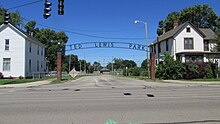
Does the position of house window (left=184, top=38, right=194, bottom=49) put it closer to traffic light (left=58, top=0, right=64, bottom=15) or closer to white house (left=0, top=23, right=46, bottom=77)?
white house (left=0, top=23, right=46, bottom=77)

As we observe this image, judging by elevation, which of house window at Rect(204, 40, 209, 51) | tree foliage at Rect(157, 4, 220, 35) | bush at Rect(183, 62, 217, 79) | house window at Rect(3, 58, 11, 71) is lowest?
bush at Rect(183, 62, 217, 79)

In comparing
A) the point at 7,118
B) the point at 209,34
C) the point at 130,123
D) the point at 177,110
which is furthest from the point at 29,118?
the point at 209,34

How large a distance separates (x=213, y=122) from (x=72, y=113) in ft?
15.2

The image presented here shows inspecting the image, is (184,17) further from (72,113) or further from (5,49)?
(72,113)

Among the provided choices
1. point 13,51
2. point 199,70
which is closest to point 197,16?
point 199,70

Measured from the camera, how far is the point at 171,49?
46688mm

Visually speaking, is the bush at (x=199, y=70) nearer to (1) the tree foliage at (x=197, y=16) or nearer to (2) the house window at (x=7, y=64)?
(2) the house window at (x=7, y=64)

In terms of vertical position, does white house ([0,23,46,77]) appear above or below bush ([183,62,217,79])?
above

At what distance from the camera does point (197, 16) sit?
6875 cm

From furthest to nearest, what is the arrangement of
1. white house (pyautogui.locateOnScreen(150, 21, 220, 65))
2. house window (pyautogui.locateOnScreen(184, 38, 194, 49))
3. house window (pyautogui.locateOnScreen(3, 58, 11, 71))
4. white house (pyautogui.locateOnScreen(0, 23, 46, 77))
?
house window (pyautogui.locateOnScreen(184, 38, 194, 49))
white house (pyautogui.locateOnScreen(150, 21, 220, 65))
house window (pyautogui.locateOnScreen(3, 58, 11, 71))
white house (pyautogui.locateOnScreen(0, 23, 46, 77))

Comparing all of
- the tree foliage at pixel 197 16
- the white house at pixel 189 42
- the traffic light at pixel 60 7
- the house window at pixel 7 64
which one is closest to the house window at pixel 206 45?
the white house at pixel 189 42

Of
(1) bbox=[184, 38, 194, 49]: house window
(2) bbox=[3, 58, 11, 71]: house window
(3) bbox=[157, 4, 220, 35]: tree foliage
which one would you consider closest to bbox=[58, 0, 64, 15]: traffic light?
(2) bbox=[3, 58, 11, 71]: house window

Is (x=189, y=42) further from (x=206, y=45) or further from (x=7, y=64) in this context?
(x=7, y=64)

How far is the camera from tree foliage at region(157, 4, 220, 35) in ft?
224
